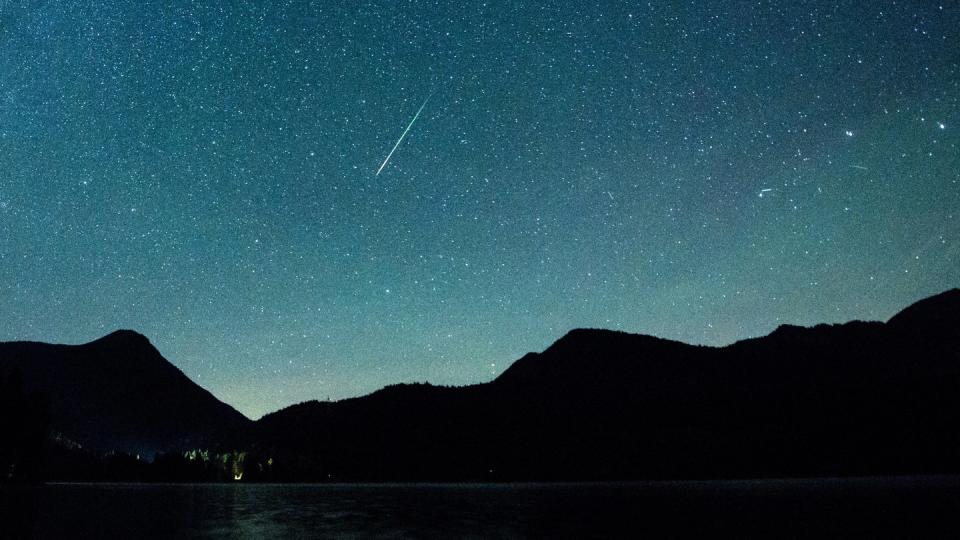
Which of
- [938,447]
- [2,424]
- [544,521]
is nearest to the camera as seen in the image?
[544,521]

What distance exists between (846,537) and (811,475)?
198 metres

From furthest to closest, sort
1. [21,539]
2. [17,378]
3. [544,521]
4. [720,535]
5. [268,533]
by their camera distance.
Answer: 1. [17,378]
2. [544,521]
3. [268,533]
4. [720,535]
5. [21,539]

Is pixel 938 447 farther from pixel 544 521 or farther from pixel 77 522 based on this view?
pixel 77 522

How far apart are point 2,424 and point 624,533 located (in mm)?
148798

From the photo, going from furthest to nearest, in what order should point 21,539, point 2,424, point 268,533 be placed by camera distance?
point 2,424, point 268,533, point 21,539

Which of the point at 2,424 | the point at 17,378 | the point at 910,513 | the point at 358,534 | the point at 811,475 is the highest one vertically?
the point at 17,378

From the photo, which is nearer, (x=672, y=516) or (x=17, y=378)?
(x=672, y=516)

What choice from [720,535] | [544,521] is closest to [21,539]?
[544,521]

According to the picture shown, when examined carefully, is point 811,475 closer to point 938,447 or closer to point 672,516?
point 938,447

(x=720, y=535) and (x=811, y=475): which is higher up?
(x=720, y=535)

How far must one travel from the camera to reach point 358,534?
3008cm

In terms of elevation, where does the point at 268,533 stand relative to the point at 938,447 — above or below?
above

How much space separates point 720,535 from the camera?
29266 millimetres

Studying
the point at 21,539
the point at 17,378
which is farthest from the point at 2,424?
the point at 21,539
